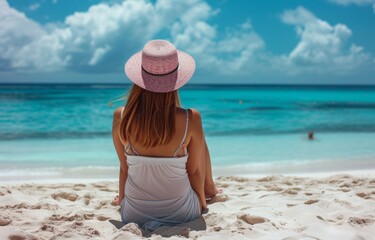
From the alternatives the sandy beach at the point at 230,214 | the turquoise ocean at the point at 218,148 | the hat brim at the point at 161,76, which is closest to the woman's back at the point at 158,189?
the sandy beach at the point at 230,214

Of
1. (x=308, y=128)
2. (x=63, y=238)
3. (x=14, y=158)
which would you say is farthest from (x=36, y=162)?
(x=308, y=128)

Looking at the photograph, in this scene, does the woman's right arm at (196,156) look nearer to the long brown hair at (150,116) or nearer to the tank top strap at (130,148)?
the long brown hair at (150,116)

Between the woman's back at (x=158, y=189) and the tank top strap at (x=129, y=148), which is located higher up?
the tank top strap at (x=129, y=148)

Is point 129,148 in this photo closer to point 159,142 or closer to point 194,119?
point 159,142

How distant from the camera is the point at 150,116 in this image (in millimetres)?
2801

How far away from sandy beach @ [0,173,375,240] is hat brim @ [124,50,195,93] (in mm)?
934

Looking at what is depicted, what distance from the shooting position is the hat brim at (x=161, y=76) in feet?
9.11

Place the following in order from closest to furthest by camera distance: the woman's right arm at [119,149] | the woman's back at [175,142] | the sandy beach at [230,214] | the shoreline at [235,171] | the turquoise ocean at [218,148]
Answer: the sandy beach at [230,214], the woman's back at [175,142], the woman's right arm at [119,149], the shoreline at [235,171], the turquoise ocean at [218,148]

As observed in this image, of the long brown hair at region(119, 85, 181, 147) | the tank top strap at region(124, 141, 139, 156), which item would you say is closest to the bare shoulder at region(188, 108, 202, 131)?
the long brown hair at region(119, 85, 181, 147)

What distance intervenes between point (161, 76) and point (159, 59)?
116 millimetres

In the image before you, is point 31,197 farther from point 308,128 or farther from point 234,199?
point 308,128

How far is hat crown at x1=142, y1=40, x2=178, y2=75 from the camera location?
9.27ft

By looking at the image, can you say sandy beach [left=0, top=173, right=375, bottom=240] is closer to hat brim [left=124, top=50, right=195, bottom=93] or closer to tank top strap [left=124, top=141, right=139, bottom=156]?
tank top strap [left=124, top=141, right=139, bottom=156]

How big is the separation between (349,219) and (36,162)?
5303 mm
